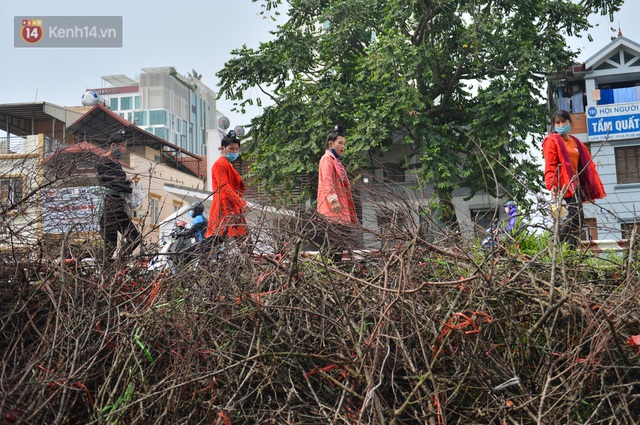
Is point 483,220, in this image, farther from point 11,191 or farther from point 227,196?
point 11,191

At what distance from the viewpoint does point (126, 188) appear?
5996 millimetres

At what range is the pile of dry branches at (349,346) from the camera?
11.5 feet

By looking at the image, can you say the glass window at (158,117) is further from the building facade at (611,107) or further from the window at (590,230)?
the window at (590,230)

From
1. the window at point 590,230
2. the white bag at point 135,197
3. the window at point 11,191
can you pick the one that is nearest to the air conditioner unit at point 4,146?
the window at point 11,191

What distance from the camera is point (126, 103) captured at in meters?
124

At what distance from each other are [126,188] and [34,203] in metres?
1.00

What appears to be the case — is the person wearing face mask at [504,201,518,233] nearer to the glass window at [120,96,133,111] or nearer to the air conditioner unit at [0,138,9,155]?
the air conditioner unit at [0,138,9,155]

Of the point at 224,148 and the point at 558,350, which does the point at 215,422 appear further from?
the point at 224,148

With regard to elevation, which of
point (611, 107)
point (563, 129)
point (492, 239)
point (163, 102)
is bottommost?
point (492, 239)

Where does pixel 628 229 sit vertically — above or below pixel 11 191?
below

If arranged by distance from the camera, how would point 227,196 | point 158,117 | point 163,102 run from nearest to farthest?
point 227,196, point 158,117, point 163,102

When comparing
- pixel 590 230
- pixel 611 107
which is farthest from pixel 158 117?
pixel 590 230

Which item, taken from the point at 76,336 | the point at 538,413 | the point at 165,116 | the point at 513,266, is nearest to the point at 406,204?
the point at 513,266

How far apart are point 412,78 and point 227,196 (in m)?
14.2
